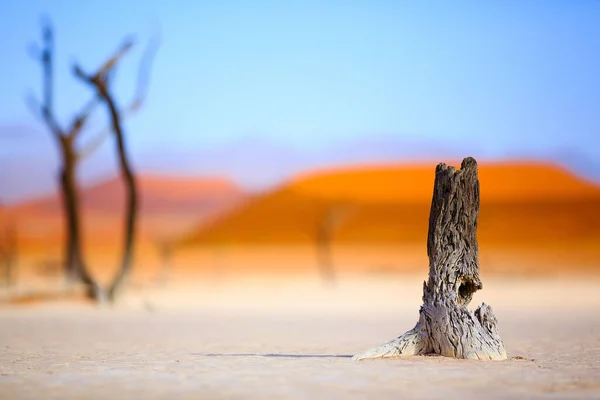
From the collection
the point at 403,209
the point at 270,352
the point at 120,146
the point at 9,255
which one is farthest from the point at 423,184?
the point at 270,352

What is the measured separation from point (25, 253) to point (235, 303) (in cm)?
3931

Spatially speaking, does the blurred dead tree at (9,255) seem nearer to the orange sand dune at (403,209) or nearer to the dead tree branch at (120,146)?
the dead tree branch at (120,146)

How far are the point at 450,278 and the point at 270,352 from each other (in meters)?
2.95

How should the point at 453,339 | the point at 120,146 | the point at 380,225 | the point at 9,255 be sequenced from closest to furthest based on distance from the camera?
the point at 453,339 → the point at 120,146 → the point at 9,255 → the point at 380,225

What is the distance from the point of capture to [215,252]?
207ft

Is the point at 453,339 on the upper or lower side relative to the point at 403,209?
lower

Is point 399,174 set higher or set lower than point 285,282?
higher

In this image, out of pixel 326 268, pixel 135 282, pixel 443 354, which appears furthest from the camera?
pixel 326 268

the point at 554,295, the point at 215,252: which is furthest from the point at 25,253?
the point at 554,295

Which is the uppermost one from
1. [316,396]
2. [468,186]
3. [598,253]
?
[598,253]

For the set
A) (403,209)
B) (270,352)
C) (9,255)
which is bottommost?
(270,352)

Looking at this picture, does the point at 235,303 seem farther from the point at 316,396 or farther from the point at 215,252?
the point at 215,252

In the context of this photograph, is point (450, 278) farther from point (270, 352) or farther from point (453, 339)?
point (270, 352)

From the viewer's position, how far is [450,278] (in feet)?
35.4
